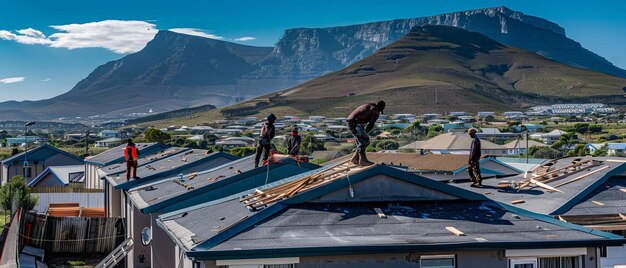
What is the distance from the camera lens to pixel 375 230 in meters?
11.8

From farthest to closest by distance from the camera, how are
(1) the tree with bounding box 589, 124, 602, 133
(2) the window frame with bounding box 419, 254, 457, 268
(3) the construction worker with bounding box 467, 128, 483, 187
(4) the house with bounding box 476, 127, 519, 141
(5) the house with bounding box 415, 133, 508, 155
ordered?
(1) the tree with bounding box 589, 124, 602, 133 < (4) the house with bounding box 476, 127, 519, 141 < (5) the house with bounding box 415, 133, 508, 155 < (3) the construction worker with bounding box 467, 128, 483, 187 < (2) the window frame with bounding box 419, 254, 457, 268

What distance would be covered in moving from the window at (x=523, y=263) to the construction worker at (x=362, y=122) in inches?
125

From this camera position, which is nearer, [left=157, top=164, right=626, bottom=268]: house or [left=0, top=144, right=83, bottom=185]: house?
[left=157, top=164, right=626, bottom=268]: house

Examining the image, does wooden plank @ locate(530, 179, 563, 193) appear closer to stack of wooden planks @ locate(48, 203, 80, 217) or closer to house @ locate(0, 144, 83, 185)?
stack of wooden planks @ locate(48, 203, 80, 217)

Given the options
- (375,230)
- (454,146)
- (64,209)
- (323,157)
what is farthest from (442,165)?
(323,157)

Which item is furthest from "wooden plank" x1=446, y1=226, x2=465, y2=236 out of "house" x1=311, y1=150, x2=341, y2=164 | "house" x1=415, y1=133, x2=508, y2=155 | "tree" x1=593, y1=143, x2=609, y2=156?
"tree" x1=593, y1=143, x2=609, y2=156

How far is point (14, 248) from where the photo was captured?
2305 centimetres

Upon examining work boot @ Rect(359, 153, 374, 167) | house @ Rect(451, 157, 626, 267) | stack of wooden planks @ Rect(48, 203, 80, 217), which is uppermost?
work boot @ Rect(359, 153, 374, 167)

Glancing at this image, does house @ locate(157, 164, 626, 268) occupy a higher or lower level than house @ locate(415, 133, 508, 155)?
higher

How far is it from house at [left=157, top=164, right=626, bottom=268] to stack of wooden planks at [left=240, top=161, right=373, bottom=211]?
0.08ft

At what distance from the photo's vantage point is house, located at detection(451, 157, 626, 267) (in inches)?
651

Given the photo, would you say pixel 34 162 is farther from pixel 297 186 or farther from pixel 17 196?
pixel 297 186

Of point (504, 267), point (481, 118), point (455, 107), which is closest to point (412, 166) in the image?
point (504, 267)

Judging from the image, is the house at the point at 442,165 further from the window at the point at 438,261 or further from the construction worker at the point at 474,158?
the window at the point at 438,261
